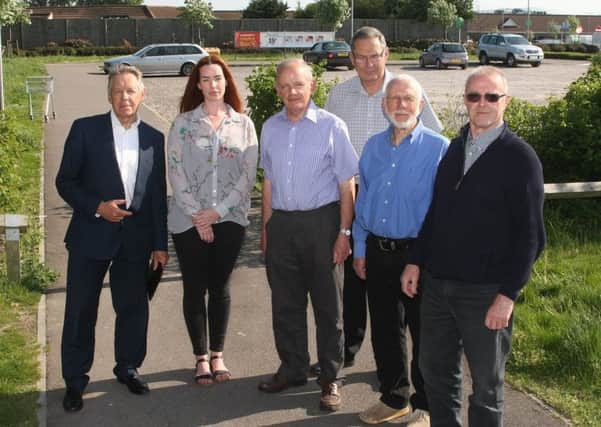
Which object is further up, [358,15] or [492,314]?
[358,15]

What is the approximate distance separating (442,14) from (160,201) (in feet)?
196

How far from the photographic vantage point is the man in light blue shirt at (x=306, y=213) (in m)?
4.42

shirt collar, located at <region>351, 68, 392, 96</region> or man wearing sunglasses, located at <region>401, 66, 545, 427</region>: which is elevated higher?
shirt collar, located at <region>351, 68, 392, 96</region>

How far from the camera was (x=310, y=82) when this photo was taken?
4.47m

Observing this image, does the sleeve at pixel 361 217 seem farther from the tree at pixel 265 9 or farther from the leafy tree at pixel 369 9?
the leafy tree at pixel 369 9

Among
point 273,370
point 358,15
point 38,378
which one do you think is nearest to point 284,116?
point 273,370

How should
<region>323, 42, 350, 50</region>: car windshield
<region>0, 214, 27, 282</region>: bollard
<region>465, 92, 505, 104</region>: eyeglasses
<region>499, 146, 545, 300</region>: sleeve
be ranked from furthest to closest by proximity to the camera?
<region>323, 42, 350, 50</region>: car windshield < <region>0, 214, 27, 282</region>: bollard < <region>465, 92, 505, 104</region>: eyeglasses < <region>499, 146, 545, 300</region>: sleeve

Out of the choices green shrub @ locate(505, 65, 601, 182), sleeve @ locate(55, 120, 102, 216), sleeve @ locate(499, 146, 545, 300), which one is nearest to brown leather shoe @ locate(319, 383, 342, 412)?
sleeve @ locate(499, 146, 545, 300)

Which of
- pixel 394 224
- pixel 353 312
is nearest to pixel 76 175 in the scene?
pixel 394 224

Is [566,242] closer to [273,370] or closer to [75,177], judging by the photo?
[273,370]

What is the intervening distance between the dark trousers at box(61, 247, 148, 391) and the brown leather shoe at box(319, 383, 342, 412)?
3.75ft

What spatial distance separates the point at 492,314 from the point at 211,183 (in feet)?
6.20

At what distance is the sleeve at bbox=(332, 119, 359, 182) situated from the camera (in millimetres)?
4430

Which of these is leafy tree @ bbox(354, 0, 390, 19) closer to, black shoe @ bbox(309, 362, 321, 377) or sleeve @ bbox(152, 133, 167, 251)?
black shoe @ bbox(309, 362, 321, 377)
